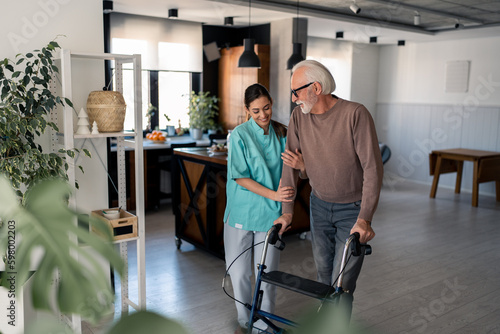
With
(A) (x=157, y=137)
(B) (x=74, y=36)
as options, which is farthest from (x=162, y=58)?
(B) (x=74, y=36)

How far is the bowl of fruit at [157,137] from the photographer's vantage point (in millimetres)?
6668

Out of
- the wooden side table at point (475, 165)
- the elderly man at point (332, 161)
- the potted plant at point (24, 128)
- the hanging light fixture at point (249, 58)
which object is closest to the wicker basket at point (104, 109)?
the potted plant at point (24, 128)

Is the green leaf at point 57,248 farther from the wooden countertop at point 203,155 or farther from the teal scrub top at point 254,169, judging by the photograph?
the wooden countertop at point 203,155

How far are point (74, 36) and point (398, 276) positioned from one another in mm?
3011

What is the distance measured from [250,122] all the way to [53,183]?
2564 mm

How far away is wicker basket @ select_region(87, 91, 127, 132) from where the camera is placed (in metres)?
2.79

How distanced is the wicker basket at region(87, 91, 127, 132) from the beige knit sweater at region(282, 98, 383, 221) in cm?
103

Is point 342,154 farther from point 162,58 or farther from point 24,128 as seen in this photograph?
point 162,58

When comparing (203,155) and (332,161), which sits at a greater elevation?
(332,161)

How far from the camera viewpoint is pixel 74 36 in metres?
2.96

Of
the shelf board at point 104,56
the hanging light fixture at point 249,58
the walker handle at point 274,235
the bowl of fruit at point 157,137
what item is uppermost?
the hanging light fixture at point 249,58

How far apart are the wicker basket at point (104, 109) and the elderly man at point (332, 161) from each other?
102 centimetres

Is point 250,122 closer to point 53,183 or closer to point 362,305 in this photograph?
point 362,305

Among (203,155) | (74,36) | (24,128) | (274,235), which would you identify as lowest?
(274,235)
